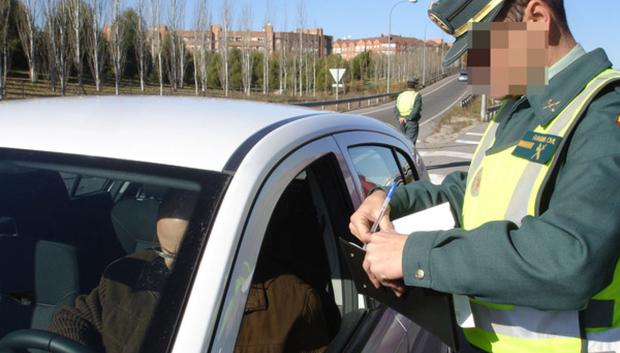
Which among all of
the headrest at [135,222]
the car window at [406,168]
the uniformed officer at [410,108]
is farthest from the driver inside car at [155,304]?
the uniformed officer at [410,108]

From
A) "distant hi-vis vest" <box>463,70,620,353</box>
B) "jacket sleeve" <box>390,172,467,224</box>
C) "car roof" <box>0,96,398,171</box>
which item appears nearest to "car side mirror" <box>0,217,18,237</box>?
"car roof" <box>0,96,398,171</box>

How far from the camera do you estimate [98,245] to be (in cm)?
174

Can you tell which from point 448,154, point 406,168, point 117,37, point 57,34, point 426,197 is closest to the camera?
point 426,197

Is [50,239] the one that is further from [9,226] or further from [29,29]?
[29,29]

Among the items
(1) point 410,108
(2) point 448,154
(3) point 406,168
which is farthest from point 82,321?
(2) point 448,154

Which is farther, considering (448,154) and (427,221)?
(448,154)

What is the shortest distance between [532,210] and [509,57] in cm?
38

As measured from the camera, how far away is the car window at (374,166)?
231 cm

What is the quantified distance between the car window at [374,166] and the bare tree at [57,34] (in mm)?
35487

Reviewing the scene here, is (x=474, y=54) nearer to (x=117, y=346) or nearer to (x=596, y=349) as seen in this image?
(x=596, y=349)

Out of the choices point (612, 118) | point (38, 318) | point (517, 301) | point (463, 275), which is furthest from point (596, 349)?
point (38, 318)

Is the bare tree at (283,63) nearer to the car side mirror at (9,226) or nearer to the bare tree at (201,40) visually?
the bare tree at (201,40)

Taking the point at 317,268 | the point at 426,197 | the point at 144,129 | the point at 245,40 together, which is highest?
the point at 245,40

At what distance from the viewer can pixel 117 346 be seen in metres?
1.36
